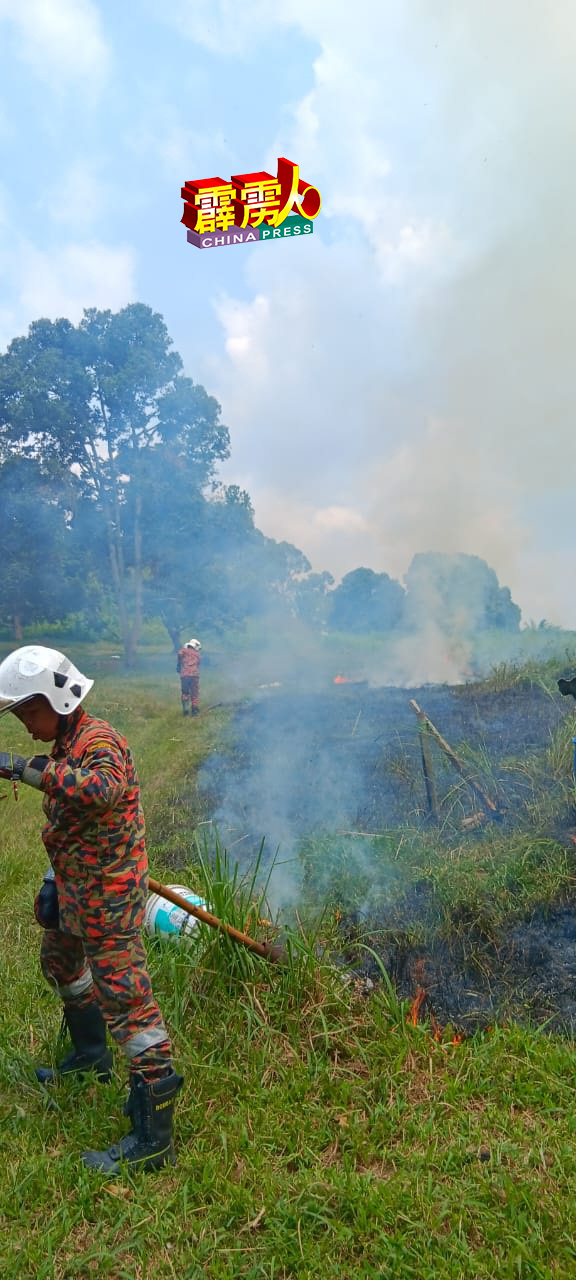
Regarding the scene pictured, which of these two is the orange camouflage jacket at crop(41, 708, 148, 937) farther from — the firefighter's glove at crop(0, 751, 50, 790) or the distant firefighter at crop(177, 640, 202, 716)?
the distant firefighter at crop(177, 640, 202, 716)

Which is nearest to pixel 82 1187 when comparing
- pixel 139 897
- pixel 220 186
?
pixel 139 897

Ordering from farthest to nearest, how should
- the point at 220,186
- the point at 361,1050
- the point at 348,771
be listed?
the point at 220,186 < the point at 348,771 < the point at 361,1050

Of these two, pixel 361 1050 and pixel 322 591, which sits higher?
pixel 322 591

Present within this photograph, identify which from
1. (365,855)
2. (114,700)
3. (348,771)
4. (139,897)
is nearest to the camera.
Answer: (139,897)

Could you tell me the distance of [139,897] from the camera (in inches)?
113

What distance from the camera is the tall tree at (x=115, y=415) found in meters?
14.0

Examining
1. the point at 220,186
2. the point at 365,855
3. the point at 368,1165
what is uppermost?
the point at 220,186

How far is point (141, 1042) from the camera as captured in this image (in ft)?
8.89

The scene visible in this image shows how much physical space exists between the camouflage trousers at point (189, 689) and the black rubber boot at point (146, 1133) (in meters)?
10.9

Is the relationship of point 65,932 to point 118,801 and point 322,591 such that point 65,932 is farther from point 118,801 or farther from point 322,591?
point 322,591

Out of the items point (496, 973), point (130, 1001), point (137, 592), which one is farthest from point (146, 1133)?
point (137, 592)

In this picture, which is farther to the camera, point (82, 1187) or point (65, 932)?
point (65, 932)

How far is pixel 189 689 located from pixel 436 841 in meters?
8.56

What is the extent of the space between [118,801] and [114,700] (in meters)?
10.7
